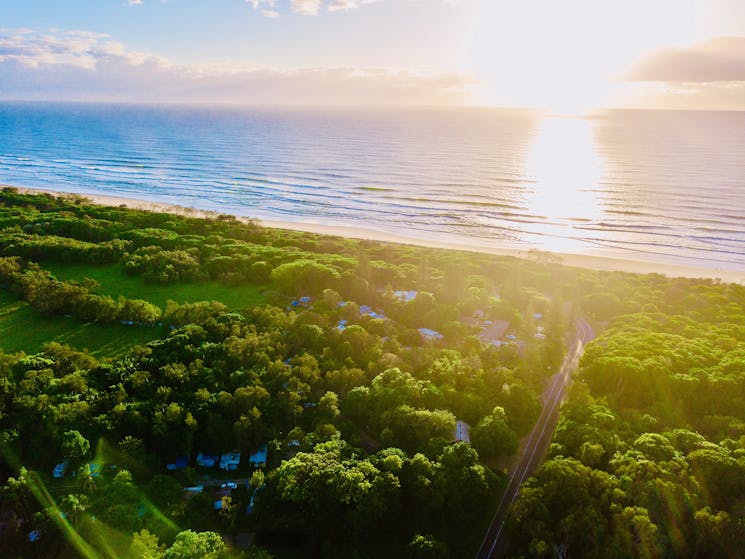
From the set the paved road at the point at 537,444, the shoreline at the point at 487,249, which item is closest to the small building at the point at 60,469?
the paved road at the point at 537,444

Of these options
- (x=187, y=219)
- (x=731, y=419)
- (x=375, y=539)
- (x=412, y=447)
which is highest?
(x=187, y=219)

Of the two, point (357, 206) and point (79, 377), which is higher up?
point (357, 206)

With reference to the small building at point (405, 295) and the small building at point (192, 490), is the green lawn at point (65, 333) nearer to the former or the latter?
the small building at point (192, 490)

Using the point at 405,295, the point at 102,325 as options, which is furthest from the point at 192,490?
the point at 405,295

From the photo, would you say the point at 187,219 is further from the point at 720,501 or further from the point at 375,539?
the point at 720,501

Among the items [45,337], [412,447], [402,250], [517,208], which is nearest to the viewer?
[412,447]

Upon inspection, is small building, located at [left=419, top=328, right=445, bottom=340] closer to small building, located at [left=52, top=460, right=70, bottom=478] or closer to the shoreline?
small building, located at [left=52, top=460, right=70, bottom=478]

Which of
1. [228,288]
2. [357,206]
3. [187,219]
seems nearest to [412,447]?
[228,288]
